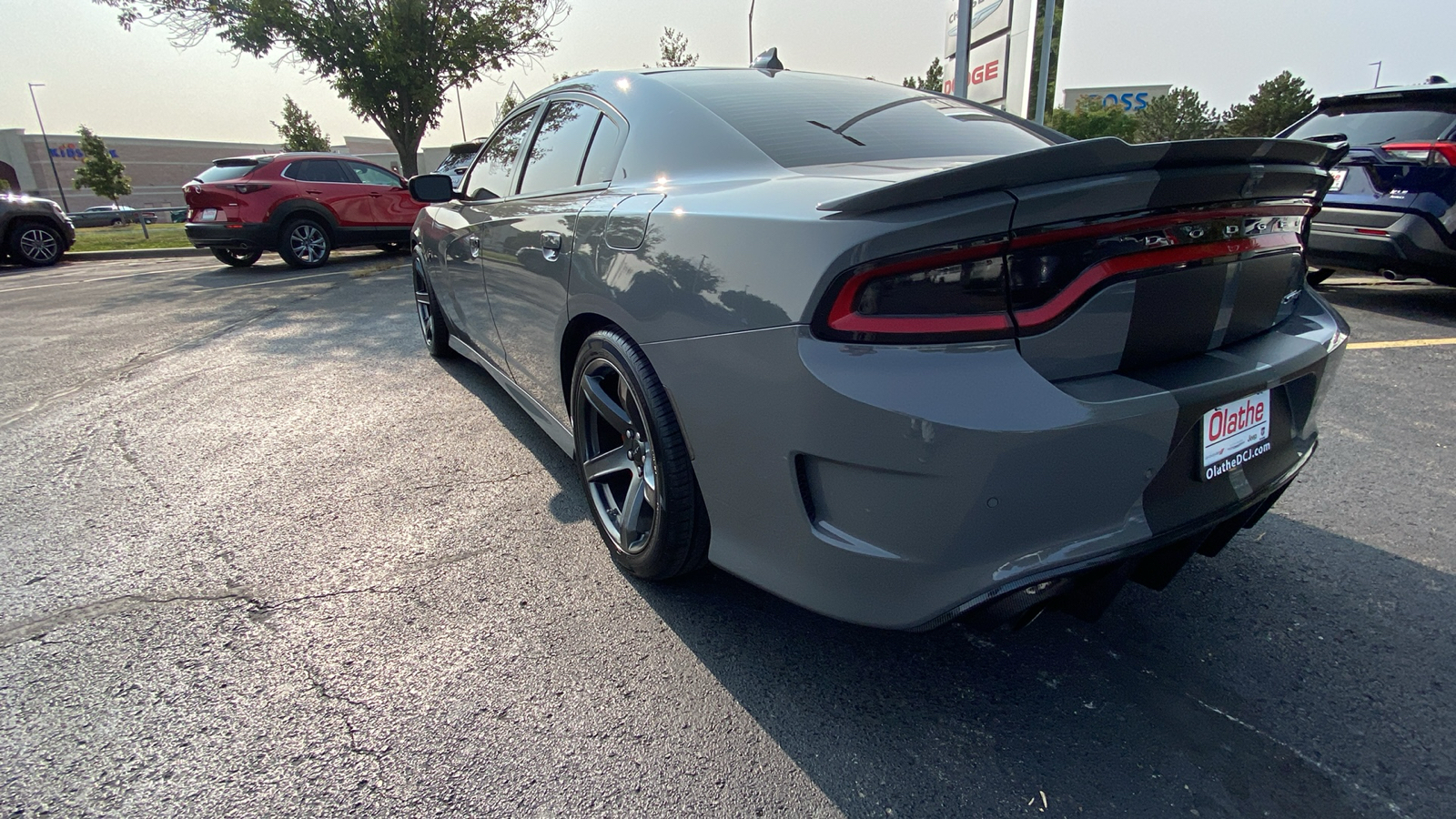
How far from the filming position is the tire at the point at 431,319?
15.2 ft

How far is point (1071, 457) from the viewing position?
4.45 feet

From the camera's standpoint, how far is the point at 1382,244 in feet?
17.2

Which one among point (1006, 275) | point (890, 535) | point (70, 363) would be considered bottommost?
point (70, 363)

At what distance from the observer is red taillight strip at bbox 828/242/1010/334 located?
4.44 feet

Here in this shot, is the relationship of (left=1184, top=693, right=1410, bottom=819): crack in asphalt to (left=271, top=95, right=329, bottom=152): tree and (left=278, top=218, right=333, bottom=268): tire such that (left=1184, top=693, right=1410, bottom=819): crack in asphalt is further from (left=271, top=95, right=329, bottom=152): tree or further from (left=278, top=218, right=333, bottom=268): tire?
(left=271, top=95, right=329, bottom=152): tree

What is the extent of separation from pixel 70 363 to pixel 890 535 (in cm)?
615

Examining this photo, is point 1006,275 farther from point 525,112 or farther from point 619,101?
point 525,112

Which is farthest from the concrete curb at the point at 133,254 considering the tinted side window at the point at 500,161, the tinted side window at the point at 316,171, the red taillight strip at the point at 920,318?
the red taillight strip at the point at 920,318

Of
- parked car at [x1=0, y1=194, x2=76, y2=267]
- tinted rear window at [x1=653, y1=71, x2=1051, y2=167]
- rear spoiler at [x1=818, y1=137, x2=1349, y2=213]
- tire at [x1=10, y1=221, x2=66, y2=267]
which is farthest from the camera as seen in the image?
tire at [x1=10, y1=221, x2=66, y2=267]

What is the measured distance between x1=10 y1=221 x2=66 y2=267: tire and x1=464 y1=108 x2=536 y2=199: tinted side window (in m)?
12.8

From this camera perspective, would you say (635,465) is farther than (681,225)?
Yes

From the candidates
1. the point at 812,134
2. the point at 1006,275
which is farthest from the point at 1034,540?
the point at 812,134

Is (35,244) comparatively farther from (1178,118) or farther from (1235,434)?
(1178,118)

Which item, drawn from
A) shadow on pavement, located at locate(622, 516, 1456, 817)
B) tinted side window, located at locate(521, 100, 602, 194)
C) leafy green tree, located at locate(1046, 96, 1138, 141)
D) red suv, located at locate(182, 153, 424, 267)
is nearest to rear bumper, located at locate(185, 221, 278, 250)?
red suv, located at locate(182, 153, 424, 267)
